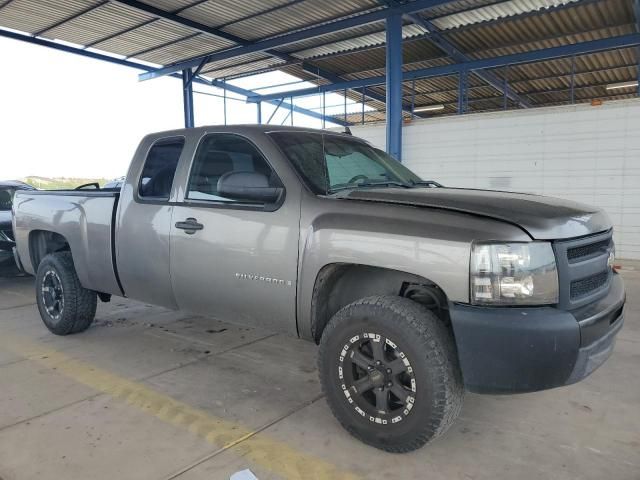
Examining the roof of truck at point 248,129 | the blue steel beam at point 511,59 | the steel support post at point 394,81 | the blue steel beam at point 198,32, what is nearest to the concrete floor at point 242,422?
the roof of truck at point 248,129

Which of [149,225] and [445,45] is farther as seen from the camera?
[445,45]

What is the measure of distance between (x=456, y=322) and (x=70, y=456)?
220 centimetres

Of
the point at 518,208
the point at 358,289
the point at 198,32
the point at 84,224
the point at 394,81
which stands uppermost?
the point at 198,32

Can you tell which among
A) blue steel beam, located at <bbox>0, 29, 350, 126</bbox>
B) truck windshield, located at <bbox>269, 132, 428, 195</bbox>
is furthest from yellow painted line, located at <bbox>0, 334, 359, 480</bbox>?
blue steel beam, located at <bbox>0, 29, 350, 126</bbox>

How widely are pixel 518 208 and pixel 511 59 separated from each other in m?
12.1

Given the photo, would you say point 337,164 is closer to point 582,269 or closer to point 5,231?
point 582,269

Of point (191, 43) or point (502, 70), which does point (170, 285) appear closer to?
point (191, 43)

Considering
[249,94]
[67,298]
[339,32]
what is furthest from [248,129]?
[249,94]

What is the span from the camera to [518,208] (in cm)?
263

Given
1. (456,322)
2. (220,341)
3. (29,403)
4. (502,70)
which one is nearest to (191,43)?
(502,70)

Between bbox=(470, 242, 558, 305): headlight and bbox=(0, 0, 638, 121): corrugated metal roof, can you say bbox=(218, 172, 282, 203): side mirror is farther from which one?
bbox=(0, 0, 638, 121): corrugated metal roof

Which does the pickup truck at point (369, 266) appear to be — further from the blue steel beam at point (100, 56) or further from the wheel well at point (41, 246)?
the blue steel beam at point (100, 56)

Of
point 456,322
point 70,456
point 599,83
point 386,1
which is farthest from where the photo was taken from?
point 599,83

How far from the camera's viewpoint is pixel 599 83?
17.4m
